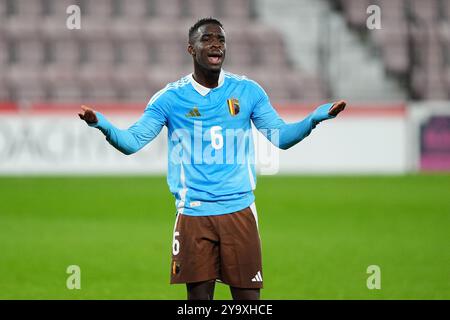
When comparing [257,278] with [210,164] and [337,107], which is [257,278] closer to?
[210,164]

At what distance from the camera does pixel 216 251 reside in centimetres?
484

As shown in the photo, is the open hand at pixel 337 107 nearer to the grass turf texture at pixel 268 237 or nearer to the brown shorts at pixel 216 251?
the brown shorts at pixel 216 251

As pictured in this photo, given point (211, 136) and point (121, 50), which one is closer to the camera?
point (211, 136)

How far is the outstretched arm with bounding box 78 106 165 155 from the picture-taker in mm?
4633

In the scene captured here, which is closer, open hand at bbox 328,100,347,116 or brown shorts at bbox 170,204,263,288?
open hand at bbox 328,100,347,116

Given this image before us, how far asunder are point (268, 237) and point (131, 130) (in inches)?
233

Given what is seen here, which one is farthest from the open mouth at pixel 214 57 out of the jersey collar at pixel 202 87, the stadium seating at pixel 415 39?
the stadium seating at pixel 415 39

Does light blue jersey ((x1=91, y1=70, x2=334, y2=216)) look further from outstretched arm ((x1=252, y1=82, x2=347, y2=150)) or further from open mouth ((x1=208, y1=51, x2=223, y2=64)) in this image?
open mouth ((x1=208, y1=51, x2=223, y2=64))

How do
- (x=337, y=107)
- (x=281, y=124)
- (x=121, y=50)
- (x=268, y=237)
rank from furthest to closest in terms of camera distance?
Answer: (x=121, y=50), (x=268, y=237), (x=281, y=124), (x=337, y=107)

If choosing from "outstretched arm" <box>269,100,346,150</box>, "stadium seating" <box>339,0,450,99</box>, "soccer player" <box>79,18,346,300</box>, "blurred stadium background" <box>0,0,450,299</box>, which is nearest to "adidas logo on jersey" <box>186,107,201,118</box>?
"soccer player" <box>79,18,346,300</box>

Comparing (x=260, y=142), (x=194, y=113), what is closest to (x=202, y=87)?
(x=194, y=113)

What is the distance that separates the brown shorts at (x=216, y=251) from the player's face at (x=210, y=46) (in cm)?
80

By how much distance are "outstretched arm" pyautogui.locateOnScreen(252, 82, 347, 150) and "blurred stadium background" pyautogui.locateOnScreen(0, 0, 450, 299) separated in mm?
2534

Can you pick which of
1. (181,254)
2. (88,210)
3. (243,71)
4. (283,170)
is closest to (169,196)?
(88,210)
